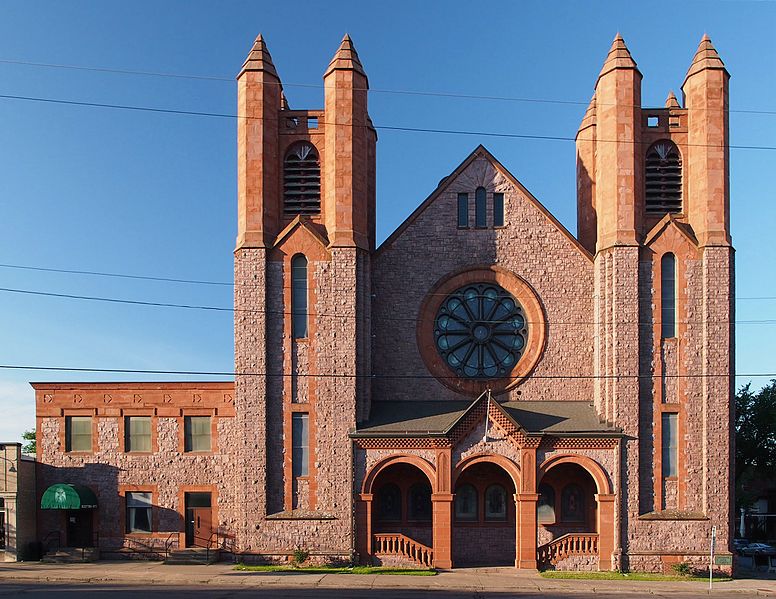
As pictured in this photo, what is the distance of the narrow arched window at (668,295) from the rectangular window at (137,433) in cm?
2104

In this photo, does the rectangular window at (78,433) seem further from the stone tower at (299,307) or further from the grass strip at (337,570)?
the grass strip at (337,570)

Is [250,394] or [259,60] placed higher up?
[259,60]

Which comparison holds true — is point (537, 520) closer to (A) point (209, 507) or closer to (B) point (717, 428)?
(B) point (717, 428)

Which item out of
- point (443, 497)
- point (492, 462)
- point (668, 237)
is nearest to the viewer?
point (443, 497)

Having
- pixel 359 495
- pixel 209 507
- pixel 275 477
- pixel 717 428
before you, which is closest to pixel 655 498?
pixel 717 428

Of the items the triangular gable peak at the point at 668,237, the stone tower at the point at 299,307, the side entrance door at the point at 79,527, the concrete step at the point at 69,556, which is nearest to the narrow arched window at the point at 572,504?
the stone tower at the point at 299,307

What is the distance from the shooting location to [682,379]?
32.7 metres

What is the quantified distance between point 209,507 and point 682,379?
19310 mm

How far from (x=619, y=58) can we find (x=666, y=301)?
9.61m

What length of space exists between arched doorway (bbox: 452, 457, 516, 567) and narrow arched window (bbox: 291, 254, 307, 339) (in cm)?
844

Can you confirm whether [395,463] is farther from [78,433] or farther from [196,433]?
[78,433]

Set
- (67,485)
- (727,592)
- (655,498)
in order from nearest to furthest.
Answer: (727,592) < (655,498) < (67,485)

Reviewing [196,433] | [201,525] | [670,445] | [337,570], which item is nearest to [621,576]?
[670,445]

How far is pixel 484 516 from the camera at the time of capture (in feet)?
111
